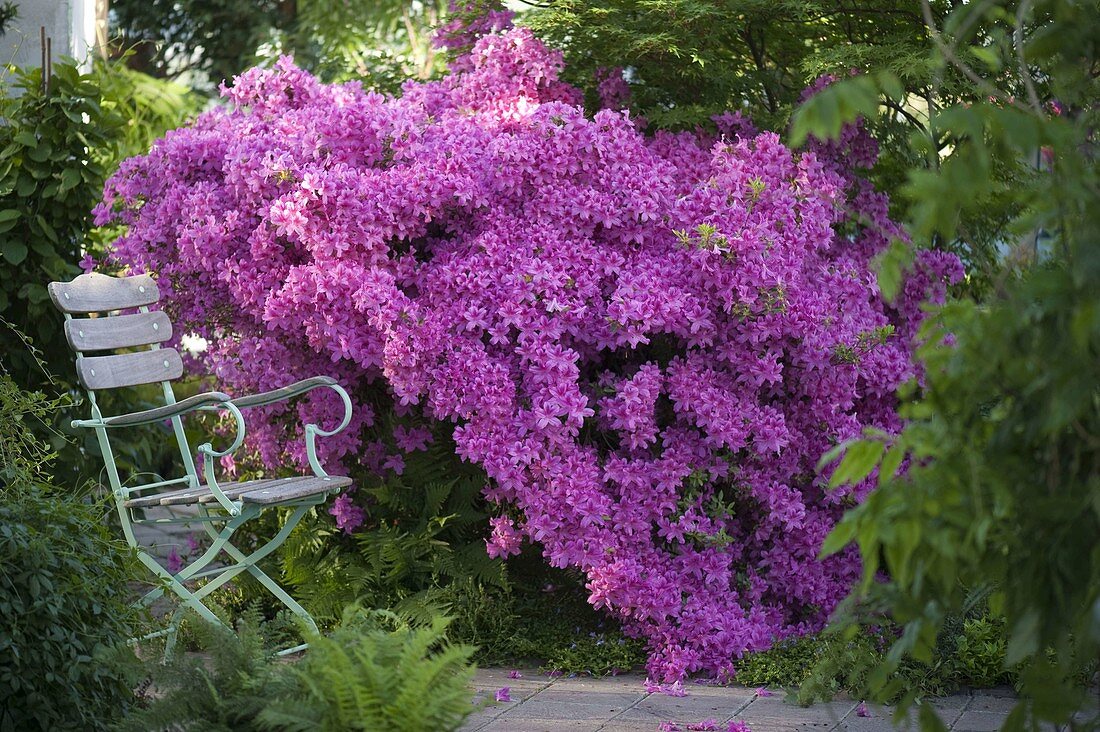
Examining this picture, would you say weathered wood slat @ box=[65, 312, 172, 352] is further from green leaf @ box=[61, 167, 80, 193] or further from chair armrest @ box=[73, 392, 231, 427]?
green leaf @ box=[61, 167, 80, 193]

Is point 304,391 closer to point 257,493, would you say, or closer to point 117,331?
point 257,493

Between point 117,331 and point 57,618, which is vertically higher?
point 117,331

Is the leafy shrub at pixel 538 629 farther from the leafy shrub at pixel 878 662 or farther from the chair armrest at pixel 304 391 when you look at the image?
the chair armrest at pixel 304 391

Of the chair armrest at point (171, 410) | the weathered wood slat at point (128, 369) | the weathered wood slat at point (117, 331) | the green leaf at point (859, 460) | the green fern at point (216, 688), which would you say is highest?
the weathered wood slat at point (117, 331)

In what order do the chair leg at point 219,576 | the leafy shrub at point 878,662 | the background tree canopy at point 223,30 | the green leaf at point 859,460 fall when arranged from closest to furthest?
the green leaf at point 859,460 < the leafy shrub at point 878,662 < the chair leg at point 219,576 < the background tree canopy at point 223,30

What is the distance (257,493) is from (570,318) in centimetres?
113

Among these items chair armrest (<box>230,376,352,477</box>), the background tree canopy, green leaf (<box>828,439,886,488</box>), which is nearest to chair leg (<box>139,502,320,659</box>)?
chair armrest (<box>230,376,352,477</box>)

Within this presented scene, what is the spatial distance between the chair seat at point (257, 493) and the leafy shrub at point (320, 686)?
0.64 m

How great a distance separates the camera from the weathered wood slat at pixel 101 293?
12.5 feet

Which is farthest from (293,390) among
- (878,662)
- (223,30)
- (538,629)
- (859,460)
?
(223,30)

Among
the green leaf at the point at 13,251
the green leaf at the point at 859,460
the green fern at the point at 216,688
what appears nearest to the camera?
the green leaf at the point at 859,460

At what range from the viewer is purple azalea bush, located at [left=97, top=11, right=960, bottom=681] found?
376 centimetres

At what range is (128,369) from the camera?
392 centimetres

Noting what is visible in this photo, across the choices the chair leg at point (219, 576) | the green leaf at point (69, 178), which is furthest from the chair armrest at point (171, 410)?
the green leaf at point (69, 178)
